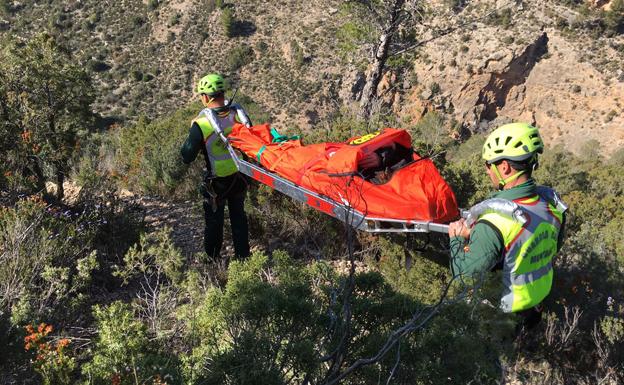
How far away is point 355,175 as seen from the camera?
4.08 meters

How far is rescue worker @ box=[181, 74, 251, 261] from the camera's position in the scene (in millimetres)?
4785

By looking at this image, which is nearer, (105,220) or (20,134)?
(105,220)

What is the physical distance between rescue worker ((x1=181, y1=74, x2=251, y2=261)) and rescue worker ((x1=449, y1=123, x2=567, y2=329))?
258 cm

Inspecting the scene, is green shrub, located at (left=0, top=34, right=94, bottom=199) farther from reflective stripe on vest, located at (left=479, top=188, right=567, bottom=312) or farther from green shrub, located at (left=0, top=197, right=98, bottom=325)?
reflective stripe on vest, located at (left=479, top=188, right=567, bottom=312)

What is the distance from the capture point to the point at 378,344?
104 inches

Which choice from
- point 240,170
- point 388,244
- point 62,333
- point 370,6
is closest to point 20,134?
point 240,170

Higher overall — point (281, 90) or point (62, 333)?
point (62, 333)

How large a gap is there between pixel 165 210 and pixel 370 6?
6.53m

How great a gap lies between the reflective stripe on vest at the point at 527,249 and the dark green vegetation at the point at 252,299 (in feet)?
0.79

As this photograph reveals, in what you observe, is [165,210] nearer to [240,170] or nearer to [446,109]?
[240,170]

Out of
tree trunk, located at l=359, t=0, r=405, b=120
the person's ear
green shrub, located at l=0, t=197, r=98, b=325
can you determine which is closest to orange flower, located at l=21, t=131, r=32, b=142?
green shrub, located at l=0, t=197, r=98, b=325

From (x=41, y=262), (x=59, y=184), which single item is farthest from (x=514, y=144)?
(x=59, y=184)

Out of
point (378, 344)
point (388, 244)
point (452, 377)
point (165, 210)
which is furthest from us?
point (165, 210)

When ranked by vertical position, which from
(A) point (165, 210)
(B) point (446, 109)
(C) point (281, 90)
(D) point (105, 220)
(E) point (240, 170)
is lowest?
(B) point (446, 109)
